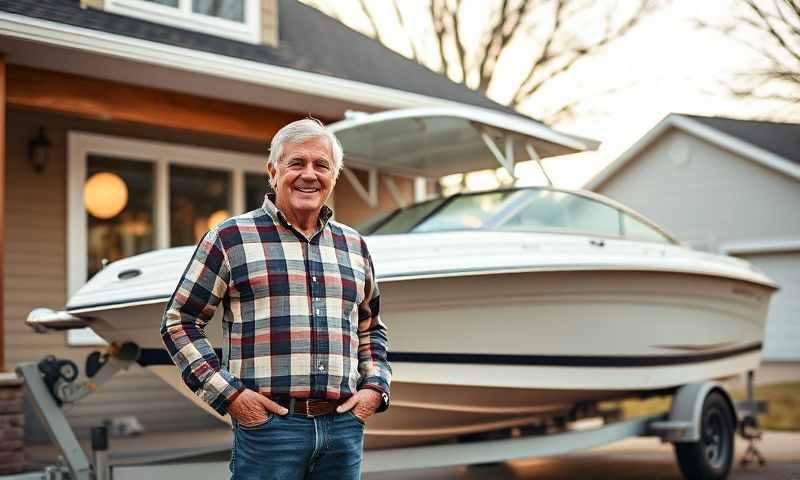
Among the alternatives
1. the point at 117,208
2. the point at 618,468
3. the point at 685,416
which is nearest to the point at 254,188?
the point at 117,208

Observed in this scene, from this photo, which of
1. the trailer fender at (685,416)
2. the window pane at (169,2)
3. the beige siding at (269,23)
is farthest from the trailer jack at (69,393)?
the beige siding at (269,23)

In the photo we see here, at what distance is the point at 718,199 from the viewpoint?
18156 mm

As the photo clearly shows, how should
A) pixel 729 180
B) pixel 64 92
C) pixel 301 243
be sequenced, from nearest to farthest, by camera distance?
pixel 301 243
pixel 64 92
pixel 729 180

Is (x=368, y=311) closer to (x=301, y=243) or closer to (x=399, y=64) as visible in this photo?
(x=301, y=243)

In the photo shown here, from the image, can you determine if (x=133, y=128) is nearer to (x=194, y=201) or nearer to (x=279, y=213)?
(x=194, y=201)

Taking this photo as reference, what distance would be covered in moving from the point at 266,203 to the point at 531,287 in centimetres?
285

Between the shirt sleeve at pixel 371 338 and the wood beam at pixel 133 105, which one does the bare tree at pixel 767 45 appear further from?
the shirt sleeve at pixel 371 338

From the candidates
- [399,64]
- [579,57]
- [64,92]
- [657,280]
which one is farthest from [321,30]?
[579,57]

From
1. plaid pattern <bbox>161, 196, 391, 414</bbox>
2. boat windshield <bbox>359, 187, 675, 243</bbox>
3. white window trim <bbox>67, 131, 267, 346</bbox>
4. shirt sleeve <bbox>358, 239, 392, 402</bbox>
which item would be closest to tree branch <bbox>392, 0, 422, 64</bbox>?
white window trim <bbox>67, 131, 267, 346</bbox>

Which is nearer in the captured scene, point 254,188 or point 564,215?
point 564,215

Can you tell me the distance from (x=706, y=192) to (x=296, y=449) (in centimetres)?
1713

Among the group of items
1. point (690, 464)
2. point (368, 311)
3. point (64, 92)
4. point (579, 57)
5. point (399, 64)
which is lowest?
point (690, 464)

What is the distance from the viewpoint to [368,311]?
295cm

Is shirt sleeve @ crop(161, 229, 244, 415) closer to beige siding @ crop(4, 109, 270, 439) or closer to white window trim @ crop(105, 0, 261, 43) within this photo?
beige siding @ crop(4, 109, 270, 439)
